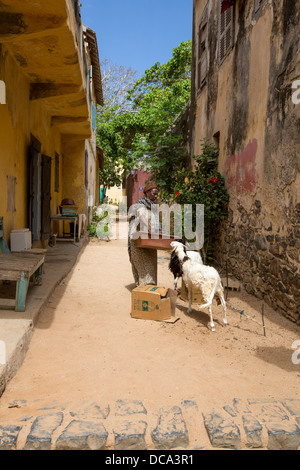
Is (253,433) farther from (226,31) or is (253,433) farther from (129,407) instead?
(226,31)

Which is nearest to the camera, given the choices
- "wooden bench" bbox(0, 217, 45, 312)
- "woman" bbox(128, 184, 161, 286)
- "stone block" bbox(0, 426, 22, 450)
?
"stone block" bbox(0, 426, 22, 450)

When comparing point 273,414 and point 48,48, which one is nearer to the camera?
point 273,414

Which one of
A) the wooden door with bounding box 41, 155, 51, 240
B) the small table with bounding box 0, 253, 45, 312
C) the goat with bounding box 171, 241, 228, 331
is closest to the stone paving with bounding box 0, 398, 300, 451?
the small table with bounding box 0, 253, 45, 312

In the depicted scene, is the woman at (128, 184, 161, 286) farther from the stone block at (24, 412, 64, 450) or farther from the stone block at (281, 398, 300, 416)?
the stone block at (24, 412, 64, 450)

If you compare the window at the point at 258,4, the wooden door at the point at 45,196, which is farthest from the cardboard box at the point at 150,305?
the window at the point at 258,4

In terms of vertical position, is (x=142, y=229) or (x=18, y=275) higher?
(x=142, y=229)

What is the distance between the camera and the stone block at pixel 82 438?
6.91 ft

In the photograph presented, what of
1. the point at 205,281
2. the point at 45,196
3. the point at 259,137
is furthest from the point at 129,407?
the point at 45,196

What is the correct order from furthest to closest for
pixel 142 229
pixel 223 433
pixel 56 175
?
pixel 56 175 < pixel 142 229 < pixel 223 433

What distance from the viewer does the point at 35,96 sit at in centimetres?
634

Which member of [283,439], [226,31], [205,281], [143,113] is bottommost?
[283,439]

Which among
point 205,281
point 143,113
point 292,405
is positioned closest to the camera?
point 292,405

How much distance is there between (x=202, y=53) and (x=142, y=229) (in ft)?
23.1

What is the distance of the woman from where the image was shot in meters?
5.19
